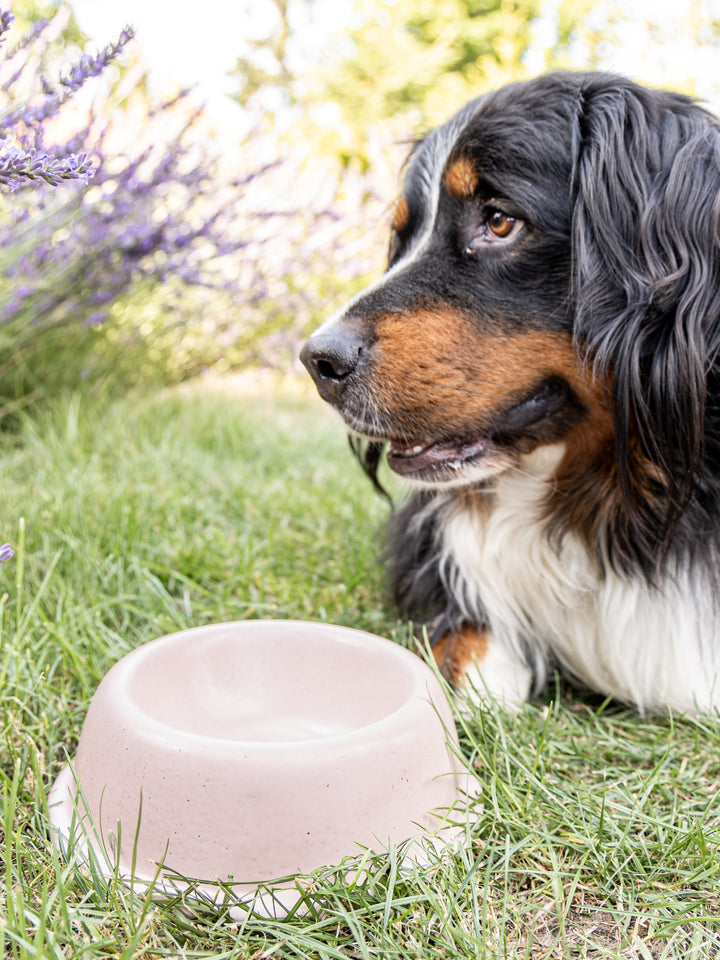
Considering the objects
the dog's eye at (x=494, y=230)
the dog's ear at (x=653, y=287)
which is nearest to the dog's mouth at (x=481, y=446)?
the dog's ear at (x=653, y=287)

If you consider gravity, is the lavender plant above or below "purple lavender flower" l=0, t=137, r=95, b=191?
below

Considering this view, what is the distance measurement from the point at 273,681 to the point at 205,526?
3.35ft

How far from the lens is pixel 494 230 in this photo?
5.72ft

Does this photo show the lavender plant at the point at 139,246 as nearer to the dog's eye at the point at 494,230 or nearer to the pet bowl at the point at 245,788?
the dog's eye at the point at 494,230

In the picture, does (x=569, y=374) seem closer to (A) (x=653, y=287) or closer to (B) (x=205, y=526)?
(A) (x=653, y=287)

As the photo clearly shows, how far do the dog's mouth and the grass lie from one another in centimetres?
42

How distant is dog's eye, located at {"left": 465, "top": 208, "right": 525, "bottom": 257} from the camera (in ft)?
5.65

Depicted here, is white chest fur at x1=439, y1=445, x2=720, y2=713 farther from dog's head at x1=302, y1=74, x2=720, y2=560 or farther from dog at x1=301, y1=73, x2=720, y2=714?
dog's head at x1=302, y1=74, x2=720, y2=560

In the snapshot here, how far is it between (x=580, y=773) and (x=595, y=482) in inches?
22.5

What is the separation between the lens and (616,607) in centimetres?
180

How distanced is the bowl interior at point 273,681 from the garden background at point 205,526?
0.19 meters

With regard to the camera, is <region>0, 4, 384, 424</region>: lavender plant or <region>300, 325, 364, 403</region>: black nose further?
<region>0, 4, 384, 424</region>: lavender plant

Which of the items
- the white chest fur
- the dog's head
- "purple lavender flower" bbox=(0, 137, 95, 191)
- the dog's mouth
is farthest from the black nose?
"purple lavender flower" bbox=(0, 137, 95, 191)

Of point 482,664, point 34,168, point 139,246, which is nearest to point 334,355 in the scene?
point 482,664
